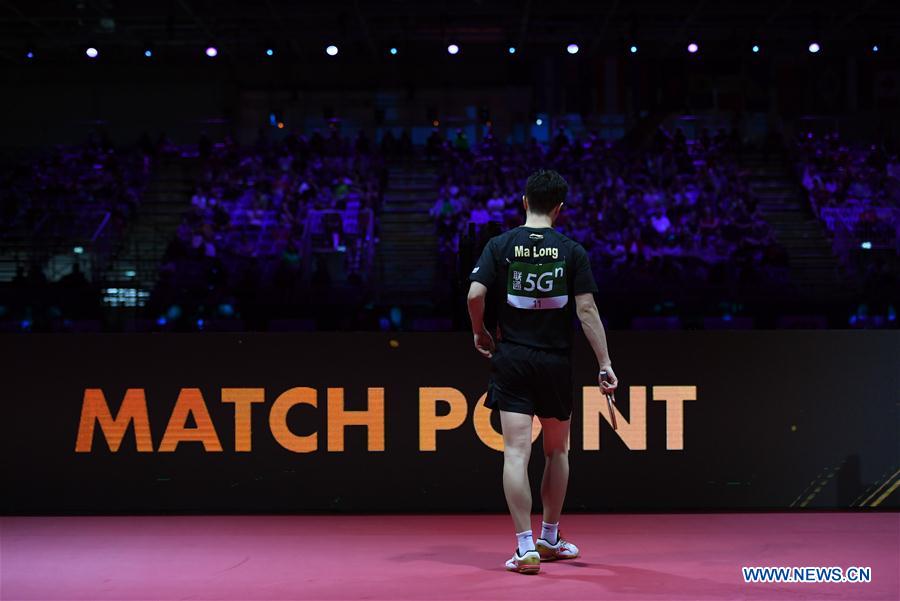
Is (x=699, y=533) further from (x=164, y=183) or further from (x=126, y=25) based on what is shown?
(x=126, y=25)

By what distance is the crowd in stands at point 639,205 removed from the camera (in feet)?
48.4

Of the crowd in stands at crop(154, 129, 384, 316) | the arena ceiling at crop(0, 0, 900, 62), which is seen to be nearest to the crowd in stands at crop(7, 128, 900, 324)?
the crowd in stands at crop(154, 129, 384, 316)

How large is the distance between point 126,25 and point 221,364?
1968 cm

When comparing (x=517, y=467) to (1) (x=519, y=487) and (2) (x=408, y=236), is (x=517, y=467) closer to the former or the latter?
(1) (x=519, y=487)

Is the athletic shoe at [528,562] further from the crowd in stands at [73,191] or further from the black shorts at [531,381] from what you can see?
the crowd in stands at [73,191]

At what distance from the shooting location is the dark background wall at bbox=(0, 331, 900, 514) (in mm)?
6746

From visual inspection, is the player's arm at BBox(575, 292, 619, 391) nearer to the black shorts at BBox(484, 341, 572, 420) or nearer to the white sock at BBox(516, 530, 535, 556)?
the black shorts at BBox(484, 341, 572, 420)

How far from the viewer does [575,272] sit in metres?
5.02

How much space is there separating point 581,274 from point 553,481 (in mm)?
1074

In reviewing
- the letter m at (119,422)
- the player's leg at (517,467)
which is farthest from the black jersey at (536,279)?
the letter m at (119,422)

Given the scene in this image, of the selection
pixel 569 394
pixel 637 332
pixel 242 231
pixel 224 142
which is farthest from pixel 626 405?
pixel 224 142

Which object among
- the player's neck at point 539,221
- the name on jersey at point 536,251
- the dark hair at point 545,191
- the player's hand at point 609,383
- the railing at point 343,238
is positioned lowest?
the player's hand at point 609,383

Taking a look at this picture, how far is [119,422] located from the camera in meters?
6.74

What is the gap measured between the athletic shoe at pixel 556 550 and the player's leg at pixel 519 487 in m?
0.25
